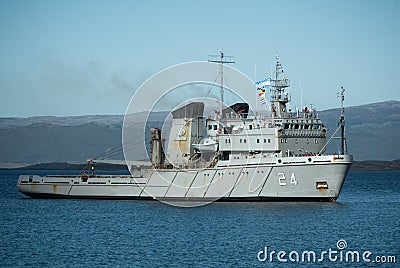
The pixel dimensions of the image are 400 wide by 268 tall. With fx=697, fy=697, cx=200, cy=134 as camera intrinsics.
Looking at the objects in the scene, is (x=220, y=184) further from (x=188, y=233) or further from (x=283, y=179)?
(x=188, y=233)

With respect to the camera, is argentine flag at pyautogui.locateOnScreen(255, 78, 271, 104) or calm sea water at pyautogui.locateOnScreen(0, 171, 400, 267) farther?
argentine flag at pyautogui.locateOnScreen(255, 78, 271, 104)

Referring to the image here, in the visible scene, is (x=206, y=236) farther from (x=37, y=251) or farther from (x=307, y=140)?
(x=307, y=140)

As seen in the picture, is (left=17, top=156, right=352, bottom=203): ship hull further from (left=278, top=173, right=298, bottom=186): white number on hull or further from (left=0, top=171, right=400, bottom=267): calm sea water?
(left=0, top=171, right=400, bottom=267): calm sea water

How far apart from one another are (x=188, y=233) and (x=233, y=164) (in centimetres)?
1358

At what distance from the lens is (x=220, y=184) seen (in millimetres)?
49656

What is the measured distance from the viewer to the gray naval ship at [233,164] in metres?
45.9

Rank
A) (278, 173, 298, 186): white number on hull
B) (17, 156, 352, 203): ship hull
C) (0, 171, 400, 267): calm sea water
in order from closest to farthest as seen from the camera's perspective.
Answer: (0, 171, 400, 267): calm sea water → (17, 156, 352, 203): ship hull → (278, 173, 298, 186): white number on hull

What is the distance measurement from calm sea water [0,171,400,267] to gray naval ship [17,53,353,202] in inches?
58.1

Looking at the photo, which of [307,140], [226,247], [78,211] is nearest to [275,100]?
[307,140]

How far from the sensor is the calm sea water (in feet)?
96.5

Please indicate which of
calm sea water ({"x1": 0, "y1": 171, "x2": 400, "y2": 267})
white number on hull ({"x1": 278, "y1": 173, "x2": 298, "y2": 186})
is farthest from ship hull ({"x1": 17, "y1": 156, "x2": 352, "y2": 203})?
calm sea water ({"x1": 0, "y1": 171, "x2": 400, "y2": 267})

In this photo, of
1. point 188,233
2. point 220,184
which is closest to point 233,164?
point 220,184

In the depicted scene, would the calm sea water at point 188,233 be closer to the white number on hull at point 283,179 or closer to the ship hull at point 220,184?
the ship hull at point 220,184

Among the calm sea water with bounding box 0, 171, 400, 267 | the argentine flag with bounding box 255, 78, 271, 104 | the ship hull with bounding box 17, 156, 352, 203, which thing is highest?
the argentine flag with bounding box 255, 78, 271, 104
